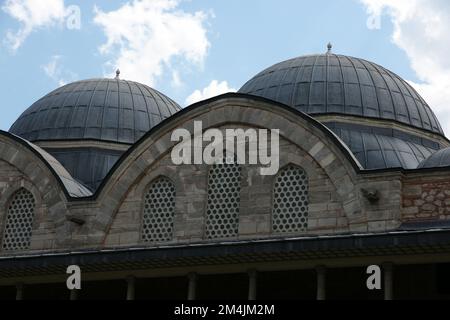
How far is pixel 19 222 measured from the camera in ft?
77.9

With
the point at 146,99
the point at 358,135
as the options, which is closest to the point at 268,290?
the point at 358,135

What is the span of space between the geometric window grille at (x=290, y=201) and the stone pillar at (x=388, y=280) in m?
3.56

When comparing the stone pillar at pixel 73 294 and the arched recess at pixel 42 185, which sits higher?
the arched recess at pixel 42 185

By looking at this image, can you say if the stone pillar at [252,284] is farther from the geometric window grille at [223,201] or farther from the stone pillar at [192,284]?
the geometric window grille at [223,201]

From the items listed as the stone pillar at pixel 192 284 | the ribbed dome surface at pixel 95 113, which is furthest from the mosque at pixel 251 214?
the ribbed dome surface at pixel 95 113

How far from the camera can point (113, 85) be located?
1241 inches

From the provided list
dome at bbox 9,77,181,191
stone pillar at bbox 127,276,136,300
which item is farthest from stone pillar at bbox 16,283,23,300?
dome at bbox 9,77,181,191

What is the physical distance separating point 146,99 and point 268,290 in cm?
1257

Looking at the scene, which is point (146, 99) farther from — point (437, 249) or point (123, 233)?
point (437, 249)

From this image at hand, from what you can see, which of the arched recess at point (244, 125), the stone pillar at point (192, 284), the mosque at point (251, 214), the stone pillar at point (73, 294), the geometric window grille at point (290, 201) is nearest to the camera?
the mosque at point (251, 214)

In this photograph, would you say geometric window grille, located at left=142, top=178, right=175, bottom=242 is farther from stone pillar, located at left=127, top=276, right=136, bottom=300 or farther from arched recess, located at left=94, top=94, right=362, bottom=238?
stone pillar, located at left=127, top=276, right=136, bottom=300

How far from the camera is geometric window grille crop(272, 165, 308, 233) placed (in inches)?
819

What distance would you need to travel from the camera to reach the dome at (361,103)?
84.4ft

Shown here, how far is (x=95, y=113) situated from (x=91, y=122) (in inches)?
14.8
